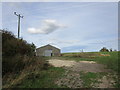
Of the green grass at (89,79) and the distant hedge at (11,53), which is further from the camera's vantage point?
the distant hedge at (11,53)

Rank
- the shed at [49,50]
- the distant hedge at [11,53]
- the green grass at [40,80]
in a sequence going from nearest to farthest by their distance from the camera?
the green grass at [40,80] < the distant hedge at [11,53] < the shed at [49,50]

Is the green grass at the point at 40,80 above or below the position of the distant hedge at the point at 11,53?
below

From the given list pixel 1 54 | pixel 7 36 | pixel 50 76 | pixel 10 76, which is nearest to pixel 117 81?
pixel 50 76

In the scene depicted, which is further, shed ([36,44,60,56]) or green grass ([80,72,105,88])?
shed ([36,44,60,56])

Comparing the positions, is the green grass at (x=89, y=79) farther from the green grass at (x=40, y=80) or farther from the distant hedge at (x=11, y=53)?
the distant hedge at (x=11, y=53)

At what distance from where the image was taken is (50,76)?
8328 millimetres

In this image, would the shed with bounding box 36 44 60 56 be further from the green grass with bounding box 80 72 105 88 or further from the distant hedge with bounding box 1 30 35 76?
the green grass with bounding box 80 72 105 88

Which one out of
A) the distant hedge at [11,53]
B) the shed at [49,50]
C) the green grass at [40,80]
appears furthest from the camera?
the shed at [49,50]

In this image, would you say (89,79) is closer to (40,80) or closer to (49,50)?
(40,80)

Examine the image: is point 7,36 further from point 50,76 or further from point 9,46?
point 50,76

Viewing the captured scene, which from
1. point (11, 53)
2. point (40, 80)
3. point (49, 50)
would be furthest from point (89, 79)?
point (49, 50)

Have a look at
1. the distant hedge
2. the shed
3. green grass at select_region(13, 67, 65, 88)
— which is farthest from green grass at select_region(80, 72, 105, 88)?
the shed

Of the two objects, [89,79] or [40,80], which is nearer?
[40,80]

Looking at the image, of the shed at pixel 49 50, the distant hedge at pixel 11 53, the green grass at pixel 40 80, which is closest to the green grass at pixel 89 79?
the green grass at pixel 40 80
